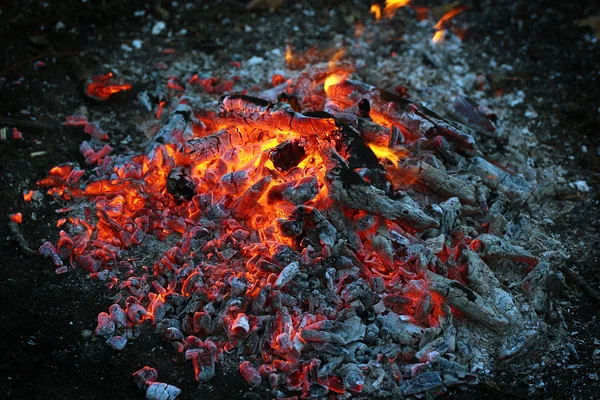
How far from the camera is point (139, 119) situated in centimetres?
598

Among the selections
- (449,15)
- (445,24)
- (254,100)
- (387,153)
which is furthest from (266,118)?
(449,15)

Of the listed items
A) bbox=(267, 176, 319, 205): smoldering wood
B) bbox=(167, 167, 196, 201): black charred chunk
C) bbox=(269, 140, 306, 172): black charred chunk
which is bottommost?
bbox=(167, 167, 196, 201): black charred chunk

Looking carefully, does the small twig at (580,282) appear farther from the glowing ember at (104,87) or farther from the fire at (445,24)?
the glowing ember at (104,87)

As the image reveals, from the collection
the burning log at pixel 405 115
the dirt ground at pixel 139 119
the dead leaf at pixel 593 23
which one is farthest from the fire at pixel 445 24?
the burning log at pixel 405 115

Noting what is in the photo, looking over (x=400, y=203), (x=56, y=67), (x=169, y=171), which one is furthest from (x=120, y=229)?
(x=56, y=67)

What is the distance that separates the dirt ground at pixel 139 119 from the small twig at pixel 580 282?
5 centimetres

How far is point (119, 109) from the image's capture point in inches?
239

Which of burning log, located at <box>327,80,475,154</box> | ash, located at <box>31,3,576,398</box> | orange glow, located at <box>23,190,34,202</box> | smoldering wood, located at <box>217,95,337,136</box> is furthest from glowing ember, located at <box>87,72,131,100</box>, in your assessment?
burning log, located at <box>327,80,475,154</box>

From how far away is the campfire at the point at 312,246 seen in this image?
3.99m

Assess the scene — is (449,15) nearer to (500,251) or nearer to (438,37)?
(438,37)

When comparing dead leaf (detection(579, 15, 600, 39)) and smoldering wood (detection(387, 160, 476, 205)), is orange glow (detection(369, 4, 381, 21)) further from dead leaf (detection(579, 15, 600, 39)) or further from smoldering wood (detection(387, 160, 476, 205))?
smoldering wood (detection(387, 160, 476, 205))

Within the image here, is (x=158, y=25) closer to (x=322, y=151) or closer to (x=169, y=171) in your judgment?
(x=169, y=171)

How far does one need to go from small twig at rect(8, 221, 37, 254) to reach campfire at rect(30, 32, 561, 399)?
12cm

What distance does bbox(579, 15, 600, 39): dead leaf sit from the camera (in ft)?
24.8
